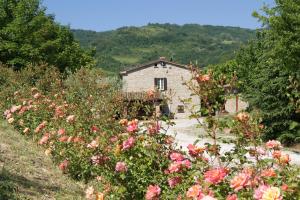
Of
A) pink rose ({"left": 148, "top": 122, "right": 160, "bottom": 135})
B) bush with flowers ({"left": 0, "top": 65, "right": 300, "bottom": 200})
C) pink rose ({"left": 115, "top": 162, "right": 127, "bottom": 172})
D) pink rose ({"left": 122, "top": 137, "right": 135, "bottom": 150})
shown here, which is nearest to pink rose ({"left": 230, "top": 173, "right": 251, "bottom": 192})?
bush with flowers ({"left": 0, "top": 65, "right": 300, "bottom": 200})

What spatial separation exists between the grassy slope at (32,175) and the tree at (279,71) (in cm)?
944

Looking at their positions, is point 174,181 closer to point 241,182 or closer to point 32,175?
point 241,182

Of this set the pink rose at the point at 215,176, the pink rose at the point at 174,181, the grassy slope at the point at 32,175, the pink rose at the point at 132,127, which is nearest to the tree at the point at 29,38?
the grassy slope at the point at 32,175

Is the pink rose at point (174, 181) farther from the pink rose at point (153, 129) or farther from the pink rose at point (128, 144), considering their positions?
the pink rose at point (153, 129)

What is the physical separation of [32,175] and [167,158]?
9.34 feet

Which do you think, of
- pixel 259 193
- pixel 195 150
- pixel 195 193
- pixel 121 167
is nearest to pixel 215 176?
pixel 195 193

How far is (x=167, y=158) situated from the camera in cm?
537

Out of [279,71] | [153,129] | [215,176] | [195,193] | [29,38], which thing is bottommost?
[195,193]

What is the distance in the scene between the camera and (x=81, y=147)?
7422 millimetres

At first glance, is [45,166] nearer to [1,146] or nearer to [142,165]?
[1,146]

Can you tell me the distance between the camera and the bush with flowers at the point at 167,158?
3.55 meters

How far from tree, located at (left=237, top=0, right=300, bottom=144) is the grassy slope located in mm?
9436

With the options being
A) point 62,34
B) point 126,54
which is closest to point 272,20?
point 62,34

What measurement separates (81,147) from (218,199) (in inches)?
162
